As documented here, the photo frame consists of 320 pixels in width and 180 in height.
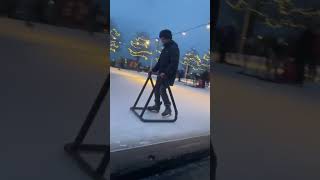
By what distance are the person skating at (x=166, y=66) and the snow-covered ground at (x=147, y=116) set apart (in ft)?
0.07

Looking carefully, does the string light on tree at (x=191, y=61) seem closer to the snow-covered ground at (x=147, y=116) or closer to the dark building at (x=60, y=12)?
the snow-covered ground at (x=147, y=116)

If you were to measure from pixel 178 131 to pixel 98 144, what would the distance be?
233mm

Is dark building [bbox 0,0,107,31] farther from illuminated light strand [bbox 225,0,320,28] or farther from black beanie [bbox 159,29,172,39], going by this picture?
illuminated light strand [bbox 225,0,320,28]

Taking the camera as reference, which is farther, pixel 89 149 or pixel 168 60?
pixel 89 149

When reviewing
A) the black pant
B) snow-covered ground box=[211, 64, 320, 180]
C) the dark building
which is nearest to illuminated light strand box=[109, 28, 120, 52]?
the dark building

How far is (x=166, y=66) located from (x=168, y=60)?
1cm

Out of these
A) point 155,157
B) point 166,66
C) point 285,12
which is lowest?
point 155,157

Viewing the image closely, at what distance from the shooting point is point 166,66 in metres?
0.84

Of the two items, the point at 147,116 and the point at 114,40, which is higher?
the point at 114,40

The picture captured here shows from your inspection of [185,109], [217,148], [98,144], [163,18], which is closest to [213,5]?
[163,18]

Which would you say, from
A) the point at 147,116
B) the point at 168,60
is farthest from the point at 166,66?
the point at 147,116

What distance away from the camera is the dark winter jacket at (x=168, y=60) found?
2.74 ft

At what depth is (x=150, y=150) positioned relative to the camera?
887 millimetres

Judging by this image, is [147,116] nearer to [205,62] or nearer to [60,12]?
[205,62]
